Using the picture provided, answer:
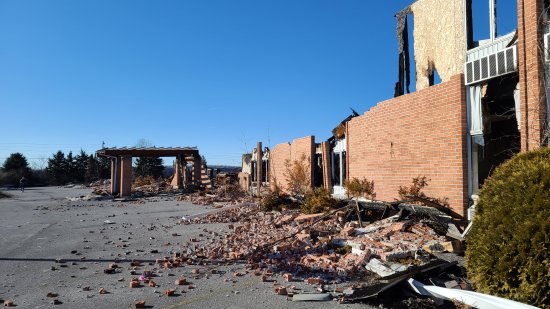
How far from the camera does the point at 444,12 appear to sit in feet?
39.4

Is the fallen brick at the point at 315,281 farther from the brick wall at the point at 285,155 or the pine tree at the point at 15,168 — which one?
the pine tree at the point at 15,168

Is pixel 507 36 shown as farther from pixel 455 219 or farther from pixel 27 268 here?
pixel 27 268

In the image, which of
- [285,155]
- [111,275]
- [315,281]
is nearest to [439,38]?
[315,281]

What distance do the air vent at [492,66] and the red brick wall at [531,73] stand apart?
25 cm

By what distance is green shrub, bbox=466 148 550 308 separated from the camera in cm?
430

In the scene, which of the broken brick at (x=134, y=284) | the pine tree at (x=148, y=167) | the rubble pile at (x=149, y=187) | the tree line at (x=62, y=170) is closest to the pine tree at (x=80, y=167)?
the tree line at (x=62, y=170)

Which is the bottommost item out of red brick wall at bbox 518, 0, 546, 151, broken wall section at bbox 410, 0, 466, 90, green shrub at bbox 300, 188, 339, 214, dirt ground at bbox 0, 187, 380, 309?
dirt ground at bbox 0, 187, 380, 309

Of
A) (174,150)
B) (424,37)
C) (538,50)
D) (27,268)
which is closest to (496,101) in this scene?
(538,50)

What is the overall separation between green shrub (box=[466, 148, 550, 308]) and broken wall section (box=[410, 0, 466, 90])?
5.99 meters

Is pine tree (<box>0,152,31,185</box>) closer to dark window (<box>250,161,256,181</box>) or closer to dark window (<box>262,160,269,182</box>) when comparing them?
dark window (<box>250,161,256,181</box>)

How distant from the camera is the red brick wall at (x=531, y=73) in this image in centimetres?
770

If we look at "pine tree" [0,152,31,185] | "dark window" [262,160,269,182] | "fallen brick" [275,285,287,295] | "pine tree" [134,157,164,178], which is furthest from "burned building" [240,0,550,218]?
"pine tree" [0,152,31,185]

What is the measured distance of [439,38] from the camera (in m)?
12.5

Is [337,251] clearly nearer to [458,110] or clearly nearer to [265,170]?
[458,110]
